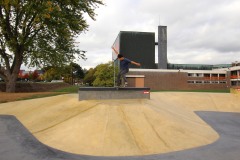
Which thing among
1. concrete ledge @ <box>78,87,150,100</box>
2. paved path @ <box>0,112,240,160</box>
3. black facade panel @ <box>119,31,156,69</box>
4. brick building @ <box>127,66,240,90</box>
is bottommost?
paved path @ <box>0,112,240,160</box>

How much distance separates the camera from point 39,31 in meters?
26.4

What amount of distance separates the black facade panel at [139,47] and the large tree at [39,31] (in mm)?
Result: 46858

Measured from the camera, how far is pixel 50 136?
31.6 ft

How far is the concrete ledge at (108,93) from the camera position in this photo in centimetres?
1466

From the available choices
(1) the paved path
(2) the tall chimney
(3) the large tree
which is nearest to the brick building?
(2) the tall chimney

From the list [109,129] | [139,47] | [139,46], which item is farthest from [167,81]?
[109,129]

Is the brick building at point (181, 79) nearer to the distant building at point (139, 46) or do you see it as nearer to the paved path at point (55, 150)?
the distant building at point (139, 46)

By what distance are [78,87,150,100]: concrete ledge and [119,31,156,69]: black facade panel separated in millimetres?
59021

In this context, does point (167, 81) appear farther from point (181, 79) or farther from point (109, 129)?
point (109, 129)

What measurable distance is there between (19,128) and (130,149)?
18.7 feet

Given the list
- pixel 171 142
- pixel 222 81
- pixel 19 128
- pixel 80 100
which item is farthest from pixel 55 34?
pixel 222 81

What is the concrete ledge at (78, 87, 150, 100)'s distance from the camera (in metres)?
14.7

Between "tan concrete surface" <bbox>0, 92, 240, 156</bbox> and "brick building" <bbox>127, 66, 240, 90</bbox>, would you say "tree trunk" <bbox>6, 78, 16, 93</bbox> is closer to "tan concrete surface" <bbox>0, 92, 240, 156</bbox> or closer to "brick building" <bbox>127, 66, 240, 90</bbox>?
"tan concrete surface" <bbox>0, 92, 240, 156</bbox>

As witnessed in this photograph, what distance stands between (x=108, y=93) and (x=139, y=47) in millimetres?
61522
